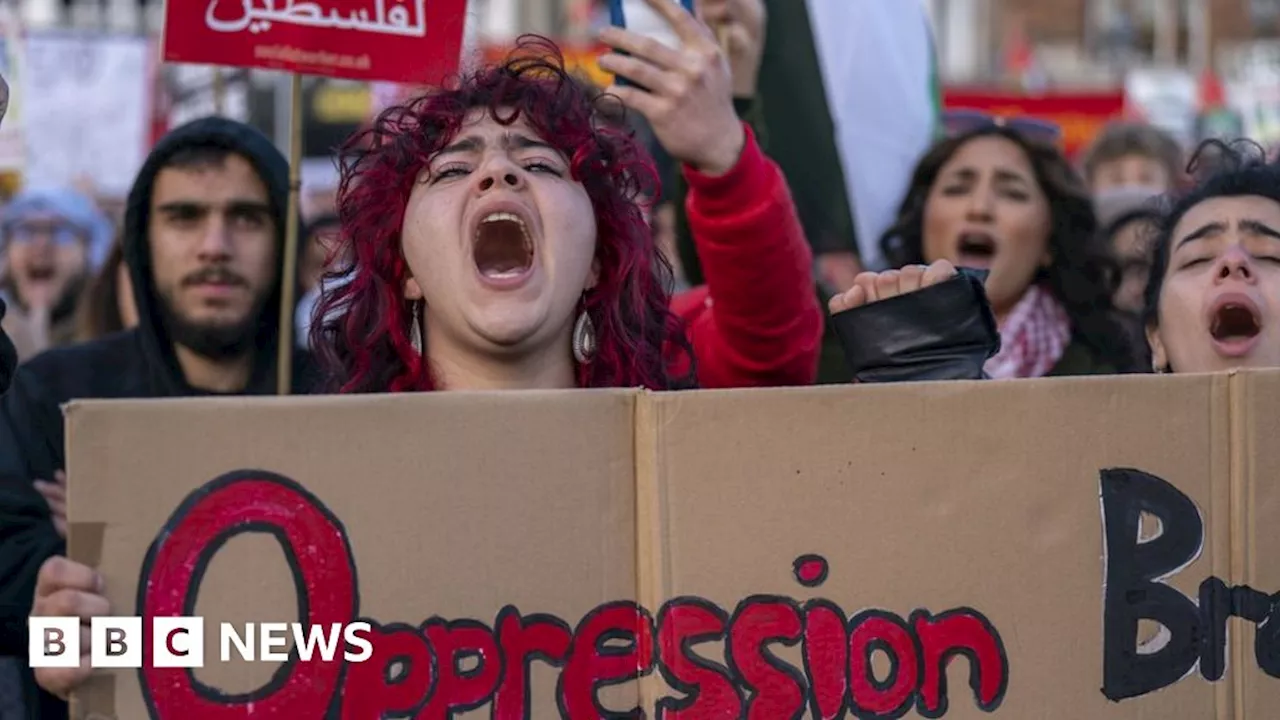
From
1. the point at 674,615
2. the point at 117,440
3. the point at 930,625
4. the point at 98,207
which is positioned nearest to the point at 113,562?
the point at 117,440

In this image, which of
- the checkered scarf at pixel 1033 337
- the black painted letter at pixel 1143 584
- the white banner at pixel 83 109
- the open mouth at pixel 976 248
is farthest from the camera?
the white banner at pixel 83 109

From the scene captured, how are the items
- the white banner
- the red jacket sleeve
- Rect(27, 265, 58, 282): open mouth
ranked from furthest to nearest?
the white banner < Rect(27, 265, 58, 282): open mouth < the red jacket sleeve

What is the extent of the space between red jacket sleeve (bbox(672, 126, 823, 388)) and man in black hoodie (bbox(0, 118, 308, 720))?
802 millimetres

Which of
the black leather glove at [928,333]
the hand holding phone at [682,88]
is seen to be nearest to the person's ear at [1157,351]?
the black leather glove at [928,333]

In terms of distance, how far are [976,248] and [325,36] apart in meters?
1.32

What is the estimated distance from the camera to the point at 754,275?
2900 millimetres

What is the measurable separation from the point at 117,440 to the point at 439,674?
375 millimetres

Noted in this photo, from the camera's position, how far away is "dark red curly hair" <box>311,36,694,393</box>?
2500 mm

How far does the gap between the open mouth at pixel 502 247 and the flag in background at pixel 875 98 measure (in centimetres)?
178

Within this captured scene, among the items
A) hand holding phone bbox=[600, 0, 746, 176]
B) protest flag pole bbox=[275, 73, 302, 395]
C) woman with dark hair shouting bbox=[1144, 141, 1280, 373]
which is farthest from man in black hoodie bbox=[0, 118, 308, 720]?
woman with dark hair shouting bbox=[1144, 141, 1280, 373]

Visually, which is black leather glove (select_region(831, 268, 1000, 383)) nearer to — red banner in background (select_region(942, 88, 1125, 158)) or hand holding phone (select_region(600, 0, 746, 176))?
hand holding phone (select_region(600, 0, 746, 176))

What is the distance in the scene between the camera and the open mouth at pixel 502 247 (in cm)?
238

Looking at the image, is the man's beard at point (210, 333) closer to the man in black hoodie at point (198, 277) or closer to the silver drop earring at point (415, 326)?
the man in black hoodie at point (198, 277)

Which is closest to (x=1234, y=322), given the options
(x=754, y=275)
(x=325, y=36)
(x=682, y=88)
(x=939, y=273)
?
(x=939, y=273)
